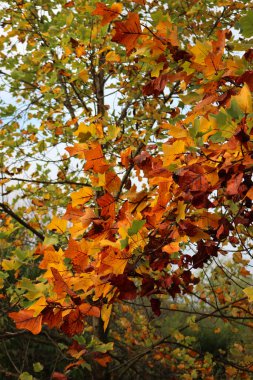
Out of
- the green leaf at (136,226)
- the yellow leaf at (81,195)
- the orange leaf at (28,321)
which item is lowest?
the orange leaf at (28,321)

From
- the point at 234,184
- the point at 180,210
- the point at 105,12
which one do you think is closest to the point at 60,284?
the point at 180,210

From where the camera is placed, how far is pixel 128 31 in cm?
120

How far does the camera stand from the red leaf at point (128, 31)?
3.85 ft

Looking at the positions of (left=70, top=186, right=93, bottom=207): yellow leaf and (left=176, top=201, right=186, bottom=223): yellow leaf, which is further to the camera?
(left=70, top=186, right=93, bottom=207): yellow leaf

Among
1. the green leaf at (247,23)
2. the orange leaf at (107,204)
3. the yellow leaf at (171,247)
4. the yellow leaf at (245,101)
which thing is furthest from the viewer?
the orange leaf at (107,204)

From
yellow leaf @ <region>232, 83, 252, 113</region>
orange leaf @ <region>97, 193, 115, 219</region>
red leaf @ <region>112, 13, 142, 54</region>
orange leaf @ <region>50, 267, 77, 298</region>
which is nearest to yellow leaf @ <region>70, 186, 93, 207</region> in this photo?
orange leaf @ <region>97, 193, 115, 219</region>

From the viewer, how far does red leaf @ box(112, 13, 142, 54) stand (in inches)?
46.2

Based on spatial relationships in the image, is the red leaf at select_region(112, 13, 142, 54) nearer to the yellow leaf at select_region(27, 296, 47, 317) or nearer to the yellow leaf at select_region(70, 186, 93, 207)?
the yellow leaf at select_region(70, 186, 93, 207)

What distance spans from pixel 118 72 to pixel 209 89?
2.50 metres

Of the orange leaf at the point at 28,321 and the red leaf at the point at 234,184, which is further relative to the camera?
the orange leaf at the point at 28,321

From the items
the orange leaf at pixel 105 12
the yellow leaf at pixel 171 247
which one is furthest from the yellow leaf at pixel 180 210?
the orange leaf at pixel 105 12

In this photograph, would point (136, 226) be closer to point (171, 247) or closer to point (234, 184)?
point (171, 247)

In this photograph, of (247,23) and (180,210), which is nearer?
(247,23)

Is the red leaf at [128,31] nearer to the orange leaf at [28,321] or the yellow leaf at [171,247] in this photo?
the yellow leaf at [171,247]
